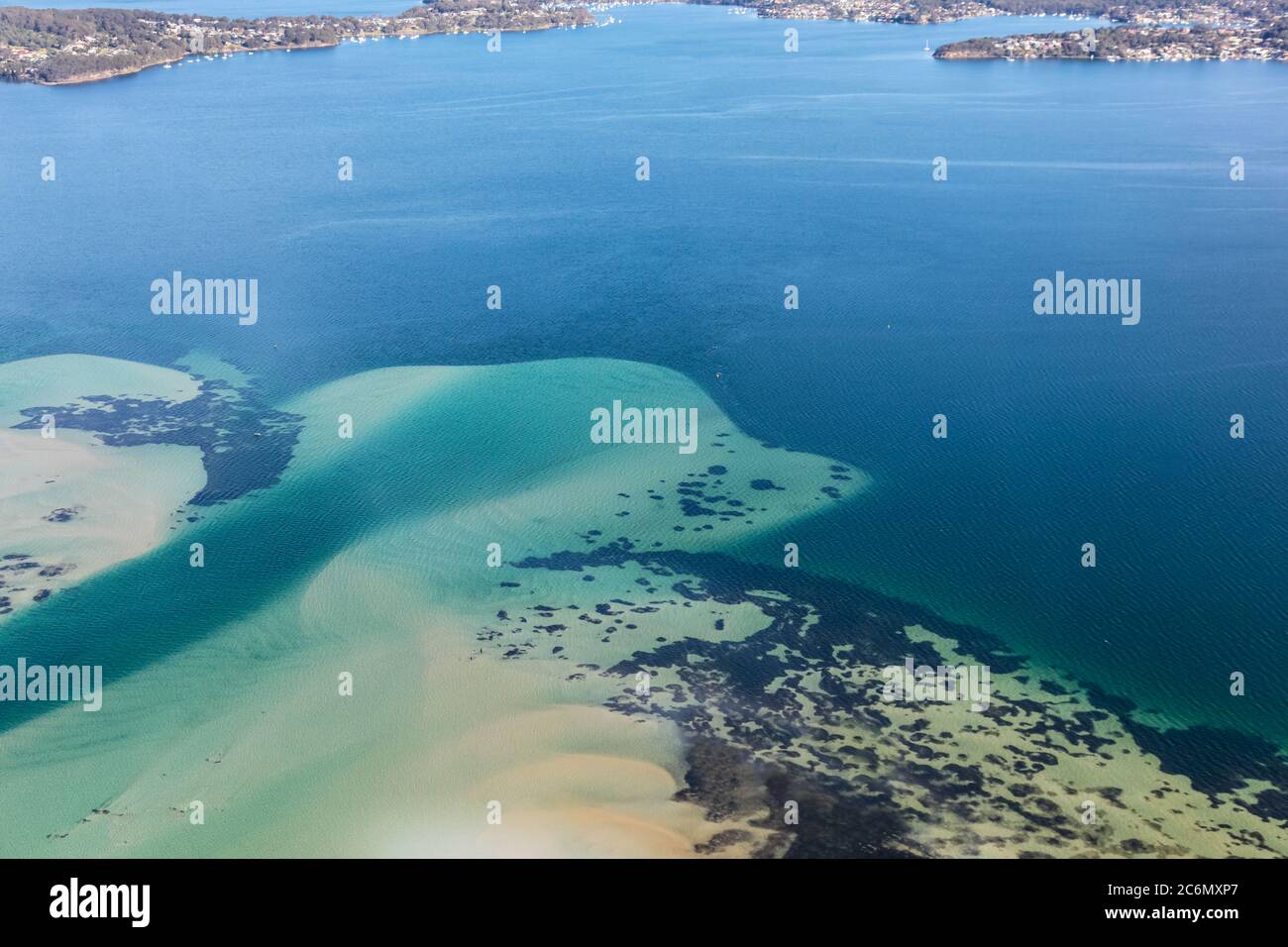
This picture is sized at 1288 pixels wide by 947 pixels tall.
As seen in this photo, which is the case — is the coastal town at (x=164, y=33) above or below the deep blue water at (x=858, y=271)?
above

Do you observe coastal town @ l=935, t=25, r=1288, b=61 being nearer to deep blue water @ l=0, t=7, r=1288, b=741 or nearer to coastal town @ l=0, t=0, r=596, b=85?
deep blue water @ l=0, t=7, r=1288, b=741

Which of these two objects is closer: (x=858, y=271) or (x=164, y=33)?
(x=858, y=271)

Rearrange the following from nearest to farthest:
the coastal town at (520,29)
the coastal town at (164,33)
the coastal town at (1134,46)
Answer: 1. the coastal town at (164,33)
2. the coastal town at (1134,46)
3. the coastal town at (520,29)

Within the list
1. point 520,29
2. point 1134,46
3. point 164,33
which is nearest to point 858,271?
point 1134,46

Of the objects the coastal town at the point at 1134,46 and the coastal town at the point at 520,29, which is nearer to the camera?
the coastal town at the point at 1134,46

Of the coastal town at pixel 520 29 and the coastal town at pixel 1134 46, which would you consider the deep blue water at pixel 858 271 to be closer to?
the coastal town at pixel 1134 46

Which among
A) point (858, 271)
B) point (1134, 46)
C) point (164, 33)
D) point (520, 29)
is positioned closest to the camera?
point (858, 271)

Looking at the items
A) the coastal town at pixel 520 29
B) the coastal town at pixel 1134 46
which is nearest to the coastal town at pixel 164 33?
the coastal town at pixel 520 29

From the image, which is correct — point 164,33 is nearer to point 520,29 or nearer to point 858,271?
point 520,29

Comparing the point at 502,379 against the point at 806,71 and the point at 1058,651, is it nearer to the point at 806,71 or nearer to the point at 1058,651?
the point at 1058,651
